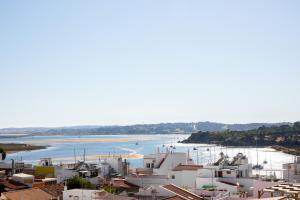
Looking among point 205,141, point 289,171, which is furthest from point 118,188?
point 205,141

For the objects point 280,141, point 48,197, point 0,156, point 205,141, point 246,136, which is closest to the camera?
point 48,197

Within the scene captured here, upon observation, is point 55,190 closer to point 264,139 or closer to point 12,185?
point 12,185

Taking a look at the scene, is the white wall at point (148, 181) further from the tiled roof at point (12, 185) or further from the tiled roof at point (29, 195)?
the tiled roof at point (12, 185)

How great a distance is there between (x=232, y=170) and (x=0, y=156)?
35222 mm

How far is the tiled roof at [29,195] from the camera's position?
23634 millimetres

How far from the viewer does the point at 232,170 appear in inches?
1075

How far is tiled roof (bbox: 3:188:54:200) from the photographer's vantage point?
23634 mm

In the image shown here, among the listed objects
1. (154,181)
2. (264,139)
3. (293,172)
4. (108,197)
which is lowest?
(154,181)

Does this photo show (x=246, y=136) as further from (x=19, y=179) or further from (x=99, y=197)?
(x=99, y=197)

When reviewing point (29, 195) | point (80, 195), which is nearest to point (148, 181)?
point (80, 195)

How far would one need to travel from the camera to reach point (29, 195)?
960 inches

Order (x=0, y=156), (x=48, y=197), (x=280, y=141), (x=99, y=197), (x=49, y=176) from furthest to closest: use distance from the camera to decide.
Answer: (x=280, y=141) → (x=0, y=156) → (x=49, y=176) → (x=48, y=197) → (x=99, y=197)

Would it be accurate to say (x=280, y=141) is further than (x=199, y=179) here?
Yes

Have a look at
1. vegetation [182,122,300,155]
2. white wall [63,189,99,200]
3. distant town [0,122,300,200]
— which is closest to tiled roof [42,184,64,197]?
distant town [0,122,300,200]
